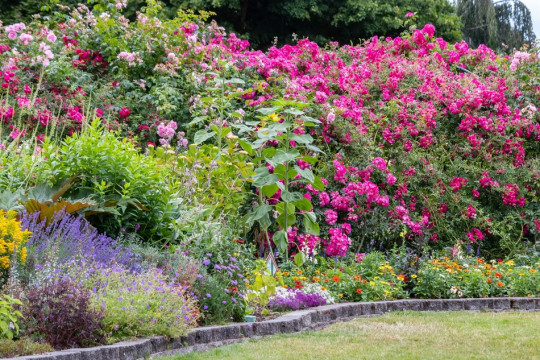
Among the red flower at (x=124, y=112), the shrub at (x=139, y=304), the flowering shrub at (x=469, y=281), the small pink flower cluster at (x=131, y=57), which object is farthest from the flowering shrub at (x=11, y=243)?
the small pink flower cluster at (x=131, y=57)

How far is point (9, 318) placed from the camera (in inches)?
149

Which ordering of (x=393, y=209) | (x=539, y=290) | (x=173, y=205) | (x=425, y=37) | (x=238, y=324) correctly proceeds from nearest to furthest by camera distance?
1. (x=238, y=324)
2. (x=173, y=205)
3. (x=539, y=290)
4. (x=393, y=209)
5. (x=425, y=37)

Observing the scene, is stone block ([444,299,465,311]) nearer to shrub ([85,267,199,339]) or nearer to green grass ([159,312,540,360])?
green grass ([159,312,540,360])

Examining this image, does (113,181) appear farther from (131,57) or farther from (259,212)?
(131,57)

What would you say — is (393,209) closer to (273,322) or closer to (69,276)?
(273,322)

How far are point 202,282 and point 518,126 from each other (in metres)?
6.01

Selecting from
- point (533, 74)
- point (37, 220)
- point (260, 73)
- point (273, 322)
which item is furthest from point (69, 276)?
point (533, 74)

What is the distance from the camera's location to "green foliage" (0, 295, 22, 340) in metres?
3.63

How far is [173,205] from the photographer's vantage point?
5965mm

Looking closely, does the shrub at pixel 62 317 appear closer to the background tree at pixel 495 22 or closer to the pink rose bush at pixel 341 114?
the pink rose bush at pixel 341 114

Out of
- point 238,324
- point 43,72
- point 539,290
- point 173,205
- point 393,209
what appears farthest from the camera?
point 43,72

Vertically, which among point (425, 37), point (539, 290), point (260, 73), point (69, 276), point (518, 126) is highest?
point (425, 37)

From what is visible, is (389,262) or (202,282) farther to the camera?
(389,262)

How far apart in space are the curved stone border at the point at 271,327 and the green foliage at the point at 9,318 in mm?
237
